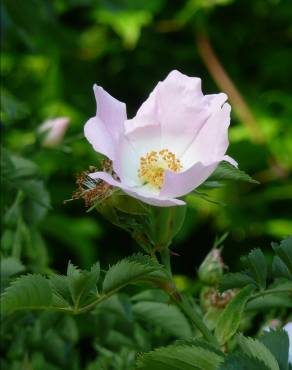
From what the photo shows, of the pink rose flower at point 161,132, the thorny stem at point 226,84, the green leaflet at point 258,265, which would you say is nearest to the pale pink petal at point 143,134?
the pink rose flower at point 161,132

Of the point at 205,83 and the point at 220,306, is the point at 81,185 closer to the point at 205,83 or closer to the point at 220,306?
the point at 220,306

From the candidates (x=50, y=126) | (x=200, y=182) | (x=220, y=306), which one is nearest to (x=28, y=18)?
(x=50, y=126)

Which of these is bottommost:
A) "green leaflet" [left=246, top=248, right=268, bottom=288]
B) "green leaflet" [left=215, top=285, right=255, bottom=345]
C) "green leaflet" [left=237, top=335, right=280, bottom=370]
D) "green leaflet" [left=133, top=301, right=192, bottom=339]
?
"green leaflet" [left=133, top=301, right=192, bottom=339]

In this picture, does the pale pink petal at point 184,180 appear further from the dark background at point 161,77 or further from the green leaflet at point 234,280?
the dark background at point 161,77

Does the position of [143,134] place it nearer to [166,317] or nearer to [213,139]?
[213,139]

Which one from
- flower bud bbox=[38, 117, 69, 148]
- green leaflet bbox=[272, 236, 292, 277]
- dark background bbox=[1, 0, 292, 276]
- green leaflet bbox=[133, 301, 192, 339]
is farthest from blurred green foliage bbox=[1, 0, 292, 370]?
green leaflet bbox=[272, 236, 292, 277]

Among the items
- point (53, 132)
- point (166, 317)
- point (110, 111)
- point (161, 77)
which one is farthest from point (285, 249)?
point (161, 77)

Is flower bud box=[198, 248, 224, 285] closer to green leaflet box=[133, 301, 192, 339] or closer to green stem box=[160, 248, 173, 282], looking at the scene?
green leaflet box=[133, 301, 192, 339]
